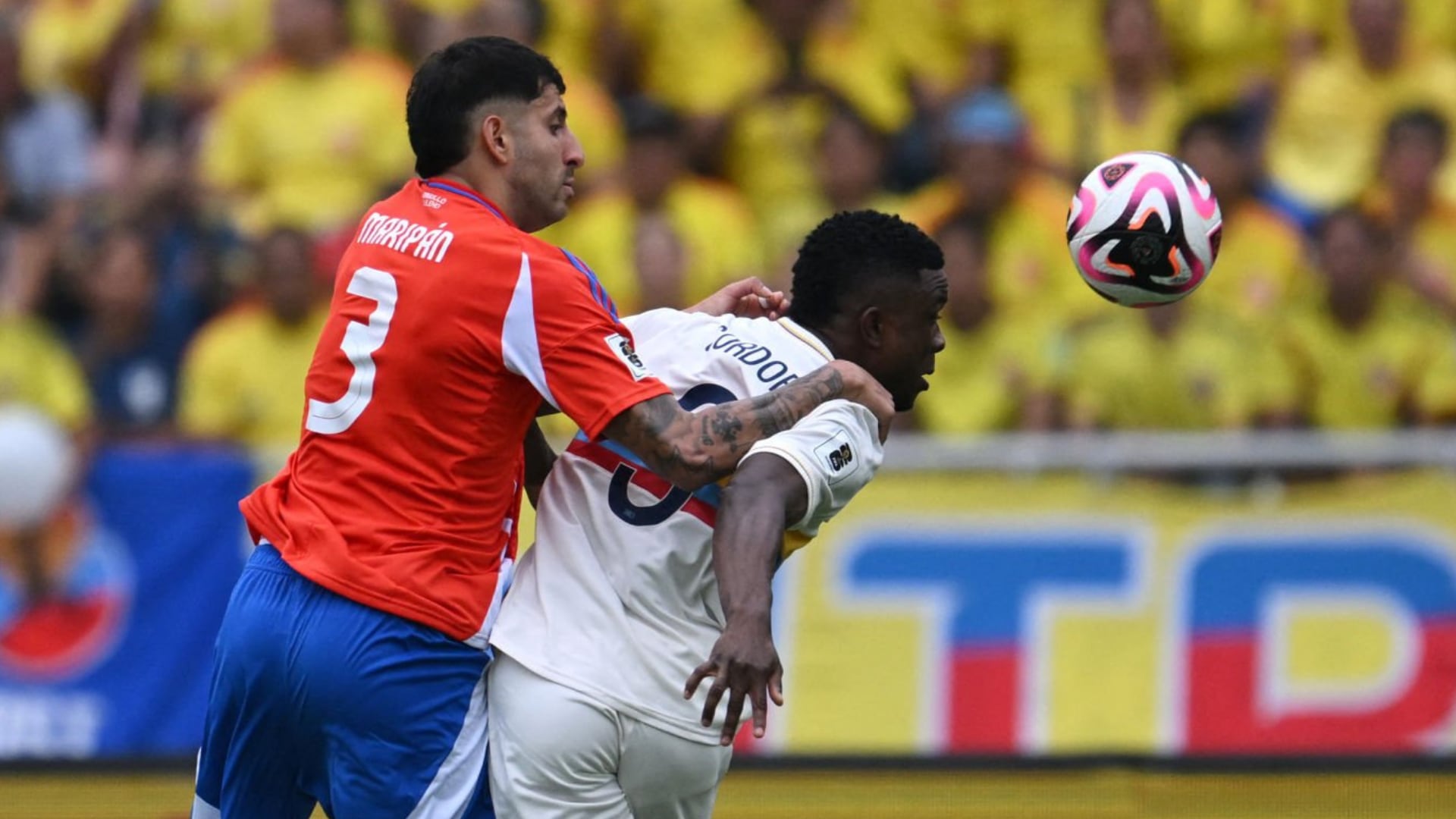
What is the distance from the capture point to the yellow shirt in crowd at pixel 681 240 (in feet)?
33.1

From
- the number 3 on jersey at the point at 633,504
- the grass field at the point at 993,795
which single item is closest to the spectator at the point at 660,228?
the grass field at the point at 993,795

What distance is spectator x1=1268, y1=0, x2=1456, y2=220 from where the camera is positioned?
33.3ft

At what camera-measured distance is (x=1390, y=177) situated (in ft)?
32.2

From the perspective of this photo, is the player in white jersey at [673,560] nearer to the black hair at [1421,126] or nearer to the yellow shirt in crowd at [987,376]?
the yellow shirt in crowd at [987,376]

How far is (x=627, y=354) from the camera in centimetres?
458

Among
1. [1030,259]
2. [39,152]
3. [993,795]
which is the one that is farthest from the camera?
[39,152]

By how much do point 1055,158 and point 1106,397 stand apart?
1721 millimetres

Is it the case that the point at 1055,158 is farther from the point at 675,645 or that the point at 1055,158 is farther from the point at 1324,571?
the point at 675,645

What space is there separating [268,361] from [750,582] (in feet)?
20.8

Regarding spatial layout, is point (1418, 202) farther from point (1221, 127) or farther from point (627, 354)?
point (627, 354)

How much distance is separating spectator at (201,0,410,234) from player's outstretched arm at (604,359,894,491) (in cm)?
655

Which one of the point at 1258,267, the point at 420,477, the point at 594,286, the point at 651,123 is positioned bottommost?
the point at 420,477

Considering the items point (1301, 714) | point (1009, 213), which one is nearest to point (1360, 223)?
point (1009, 213)

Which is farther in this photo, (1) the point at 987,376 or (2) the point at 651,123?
(2) the point at 651,123
